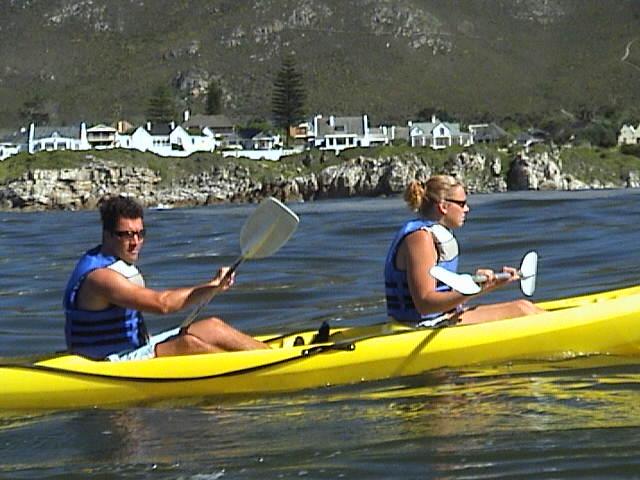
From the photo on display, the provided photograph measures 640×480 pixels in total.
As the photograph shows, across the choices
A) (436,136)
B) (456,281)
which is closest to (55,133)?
(436,136)

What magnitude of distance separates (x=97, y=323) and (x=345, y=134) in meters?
84.7

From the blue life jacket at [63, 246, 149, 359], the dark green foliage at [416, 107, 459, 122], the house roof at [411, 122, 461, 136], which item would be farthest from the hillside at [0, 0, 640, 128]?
the blue life jacket at [63, 246, 149, 359]

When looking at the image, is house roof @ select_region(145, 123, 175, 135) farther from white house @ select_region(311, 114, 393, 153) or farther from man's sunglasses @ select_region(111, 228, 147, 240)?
man's sunglasses @ select_region(111, 228, 147, 240)

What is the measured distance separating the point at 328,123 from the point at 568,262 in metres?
78.3

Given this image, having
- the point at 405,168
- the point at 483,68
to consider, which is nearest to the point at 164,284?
the point at 405,168

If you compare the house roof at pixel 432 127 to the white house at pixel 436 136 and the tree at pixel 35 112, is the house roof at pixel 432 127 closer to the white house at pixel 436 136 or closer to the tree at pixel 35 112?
the white house at pixel 436 136

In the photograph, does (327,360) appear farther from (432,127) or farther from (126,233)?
(432,127)

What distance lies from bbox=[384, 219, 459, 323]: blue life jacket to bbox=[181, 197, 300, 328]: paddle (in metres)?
0.57

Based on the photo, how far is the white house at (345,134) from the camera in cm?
8856

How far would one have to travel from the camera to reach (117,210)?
19.9 feet

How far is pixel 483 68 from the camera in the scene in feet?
396

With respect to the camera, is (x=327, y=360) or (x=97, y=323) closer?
(x=97, y=323)

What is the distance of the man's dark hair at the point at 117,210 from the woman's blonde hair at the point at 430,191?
1.58m

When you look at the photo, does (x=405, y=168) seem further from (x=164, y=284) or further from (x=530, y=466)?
(x=530, y=466)
